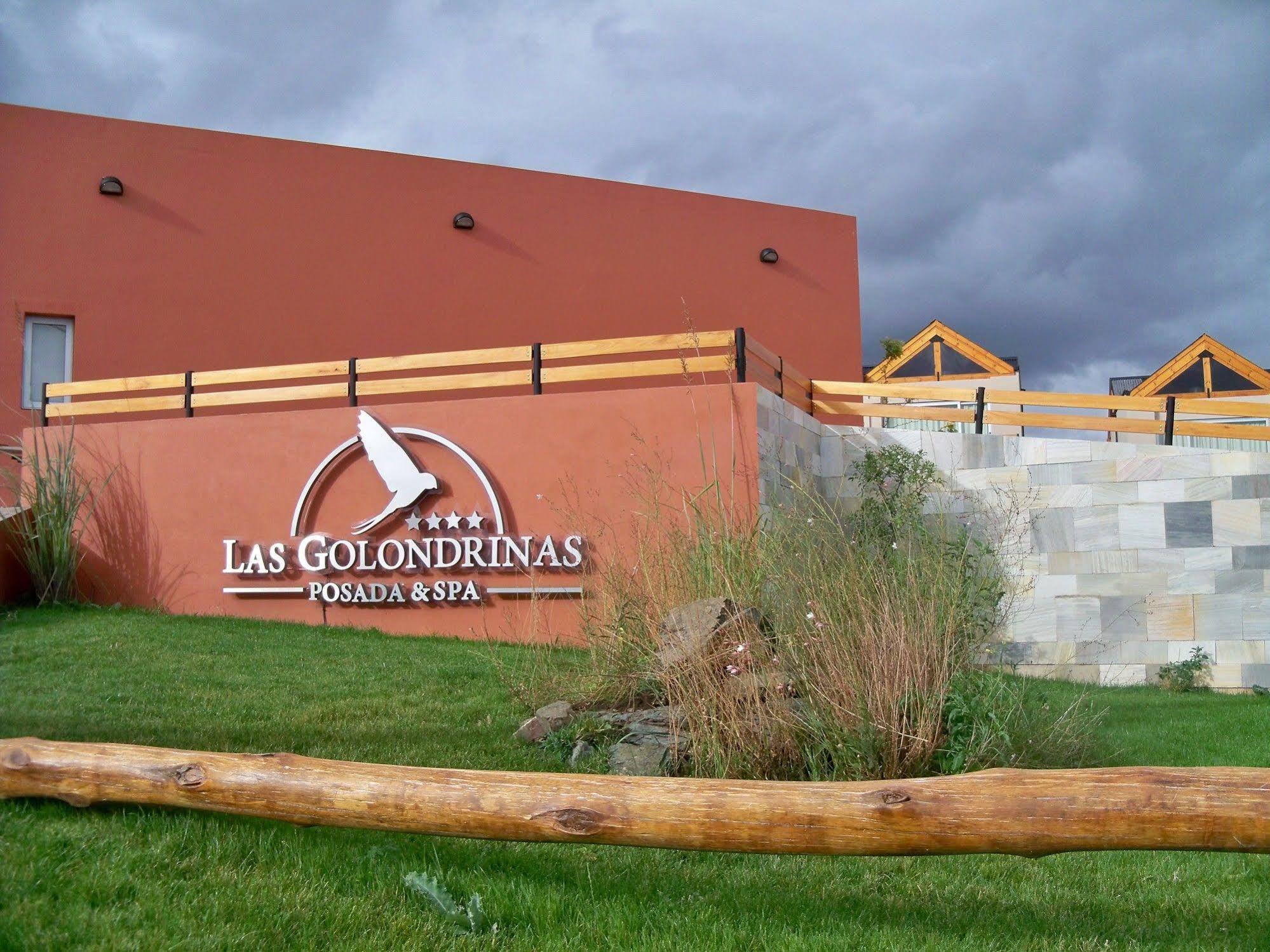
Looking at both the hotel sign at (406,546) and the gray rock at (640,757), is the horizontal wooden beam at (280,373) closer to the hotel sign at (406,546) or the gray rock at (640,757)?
the hotel sign at (406,546)

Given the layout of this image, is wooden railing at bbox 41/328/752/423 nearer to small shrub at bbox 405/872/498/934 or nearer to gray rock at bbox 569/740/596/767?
gray rock at bbox 569/740/596/767

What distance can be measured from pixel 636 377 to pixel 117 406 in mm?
5120

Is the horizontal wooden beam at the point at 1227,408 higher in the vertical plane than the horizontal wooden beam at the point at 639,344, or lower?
lower

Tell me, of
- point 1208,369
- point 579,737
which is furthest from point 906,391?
point 1208,369

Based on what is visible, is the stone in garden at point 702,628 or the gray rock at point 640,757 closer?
the gray rock at point 640,757

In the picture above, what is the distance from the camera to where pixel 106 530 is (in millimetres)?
9672

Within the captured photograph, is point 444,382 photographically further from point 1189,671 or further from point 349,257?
point 1189,671

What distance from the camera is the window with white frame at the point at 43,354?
11031 millimetres

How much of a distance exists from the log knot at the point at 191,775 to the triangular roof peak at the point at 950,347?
19926 mm

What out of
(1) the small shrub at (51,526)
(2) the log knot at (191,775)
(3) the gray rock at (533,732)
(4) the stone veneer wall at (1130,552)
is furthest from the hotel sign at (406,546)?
(2) the log knot at (191,775)

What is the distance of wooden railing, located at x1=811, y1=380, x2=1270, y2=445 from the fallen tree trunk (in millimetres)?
7401

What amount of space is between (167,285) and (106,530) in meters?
3.26

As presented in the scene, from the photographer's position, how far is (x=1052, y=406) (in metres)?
10.4

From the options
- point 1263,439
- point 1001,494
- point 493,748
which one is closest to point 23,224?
point 493,748
